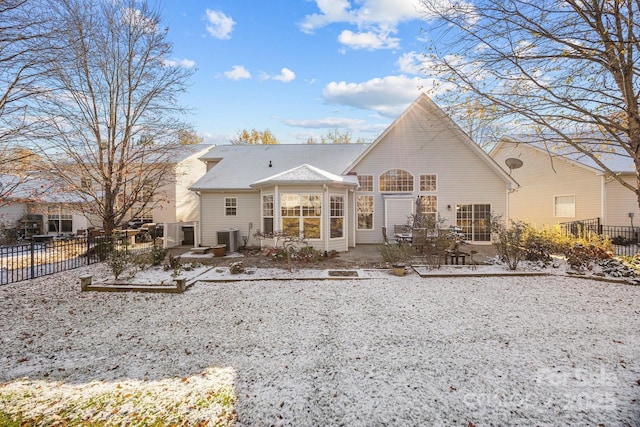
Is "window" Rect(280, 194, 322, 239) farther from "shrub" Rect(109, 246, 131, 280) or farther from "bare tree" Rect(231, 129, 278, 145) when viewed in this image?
"bare tree" Rect(231, 129, 278, 145)

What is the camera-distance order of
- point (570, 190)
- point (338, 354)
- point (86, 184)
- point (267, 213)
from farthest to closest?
point (570, 190), point (267, 213), point (86, 184), point (338, 354)

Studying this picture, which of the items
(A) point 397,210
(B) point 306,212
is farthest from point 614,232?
(B) point 306,212

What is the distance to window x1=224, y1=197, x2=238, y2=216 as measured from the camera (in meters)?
14.4

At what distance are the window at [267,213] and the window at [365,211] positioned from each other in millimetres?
4703

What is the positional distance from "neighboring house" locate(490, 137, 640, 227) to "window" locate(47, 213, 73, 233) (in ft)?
84.8

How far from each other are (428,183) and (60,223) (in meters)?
22.9

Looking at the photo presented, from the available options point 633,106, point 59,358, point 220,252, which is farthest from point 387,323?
point 220,252

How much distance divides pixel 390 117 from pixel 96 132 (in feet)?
43.3

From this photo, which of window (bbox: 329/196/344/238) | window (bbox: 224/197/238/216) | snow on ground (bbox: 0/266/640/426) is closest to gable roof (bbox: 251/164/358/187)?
window (bbox: 329/196/344/238)

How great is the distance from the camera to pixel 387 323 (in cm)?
514

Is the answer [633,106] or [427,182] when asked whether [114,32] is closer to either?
[427,182]

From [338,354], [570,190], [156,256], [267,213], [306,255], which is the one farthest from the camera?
[570,190]

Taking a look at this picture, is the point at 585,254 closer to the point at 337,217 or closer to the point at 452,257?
the point at 452,257

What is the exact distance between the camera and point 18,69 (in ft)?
17.2
